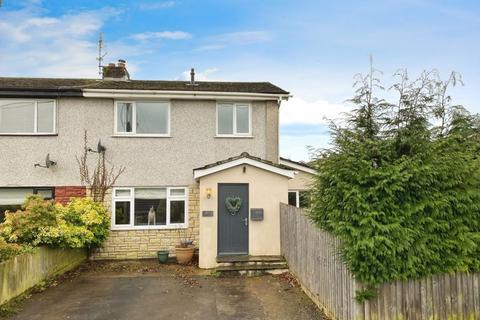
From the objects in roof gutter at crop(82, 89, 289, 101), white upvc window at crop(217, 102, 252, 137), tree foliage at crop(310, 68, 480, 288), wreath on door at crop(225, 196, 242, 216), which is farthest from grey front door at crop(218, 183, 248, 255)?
tree foliage at crop(310, 68, 480, 288)

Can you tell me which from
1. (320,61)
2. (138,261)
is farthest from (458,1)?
(138,261)

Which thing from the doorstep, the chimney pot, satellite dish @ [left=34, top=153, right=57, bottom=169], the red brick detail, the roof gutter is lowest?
the doorstep

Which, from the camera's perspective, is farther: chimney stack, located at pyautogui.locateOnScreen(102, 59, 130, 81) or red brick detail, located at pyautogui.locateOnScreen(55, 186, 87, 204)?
chimney stack, located at pyautogui.locateOnScreen(102, 59, 130, 81)

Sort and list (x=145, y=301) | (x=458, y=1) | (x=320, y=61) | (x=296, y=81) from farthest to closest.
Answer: (x=296, y=81)
(x=320, y=61)
(x=458, y=1)
(x=145, y=301)

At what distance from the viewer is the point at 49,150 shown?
1224cm

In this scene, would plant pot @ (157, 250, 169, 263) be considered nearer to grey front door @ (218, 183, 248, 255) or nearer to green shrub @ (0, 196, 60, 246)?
grey front door @ (218, 183, 248, 255)

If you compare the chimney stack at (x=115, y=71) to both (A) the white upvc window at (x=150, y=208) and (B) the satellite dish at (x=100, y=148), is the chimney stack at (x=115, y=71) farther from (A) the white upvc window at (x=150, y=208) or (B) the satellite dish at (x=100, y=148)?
(A) the white upvc window at (x=150, y=208)

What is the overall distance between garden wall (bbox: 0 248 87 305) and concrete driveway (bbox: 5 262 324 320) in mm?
378

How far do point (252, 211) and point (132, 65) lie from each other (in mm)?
8792

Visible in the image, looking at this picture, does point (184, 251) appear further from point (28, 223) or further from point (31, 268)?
point (28, 223)

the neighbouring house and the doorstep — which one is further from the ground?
the neighbouring house

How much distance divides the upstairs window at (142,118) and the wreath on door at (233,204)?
346cm

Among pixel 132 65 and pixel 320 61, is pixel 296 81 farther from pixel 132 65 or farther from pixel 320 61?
pixel 132 65

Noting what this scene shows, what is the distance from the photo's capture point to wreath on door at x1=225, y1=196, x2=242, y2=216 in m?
11.1
